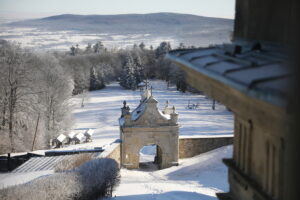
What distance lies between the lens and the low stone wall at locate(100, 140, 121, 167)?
1356cm

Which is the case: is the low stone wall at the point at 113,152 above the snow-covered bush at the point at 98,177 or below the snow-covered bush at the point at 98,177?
below

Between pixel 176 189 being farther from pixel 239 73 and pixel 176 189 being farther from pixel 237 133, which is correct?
pixel 239 73

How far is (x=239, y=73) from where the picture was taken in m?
2.01

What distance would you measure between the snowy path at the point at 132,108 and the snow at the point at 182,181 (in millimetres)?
10557

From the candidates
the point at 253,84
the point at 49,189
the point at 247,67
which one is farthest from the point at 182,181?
the point at 253,84

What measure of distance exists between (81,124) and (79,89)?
628 inches

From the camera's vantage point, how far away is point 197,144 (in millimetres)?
17094

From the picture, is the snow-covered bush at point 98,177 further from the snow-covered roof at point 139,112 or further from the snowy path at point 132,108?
the snowy path at point 132,108

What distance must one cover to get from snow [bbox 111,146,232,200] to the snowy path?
34.6ft

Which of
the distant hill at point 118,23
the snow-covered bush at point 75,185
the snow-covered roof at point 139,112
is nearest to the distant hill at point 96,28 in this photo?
the distant hill at point 118,23

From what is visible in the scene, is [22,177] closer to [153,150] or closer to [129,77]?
[153,150]

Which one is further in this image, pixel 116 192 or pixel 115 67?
pixel 115 67

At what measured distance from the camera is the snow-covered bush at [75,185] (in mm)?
8461

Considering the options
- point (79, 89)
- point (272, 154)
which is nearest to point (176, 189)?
point (272, 154)
